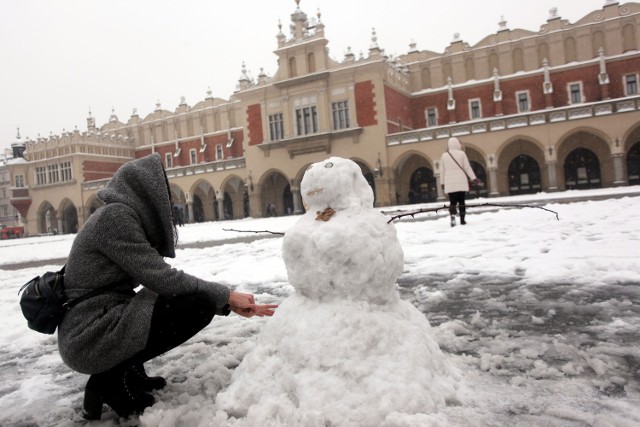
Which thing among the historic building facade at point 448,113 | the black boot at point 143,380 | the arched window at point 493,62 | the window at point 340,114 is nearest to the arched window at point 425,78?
the historic building facade at point 448,113

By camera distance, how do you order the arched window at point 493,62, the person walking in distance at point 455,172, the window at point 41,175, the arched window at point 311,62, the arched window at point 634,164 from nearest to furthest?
the person walking in distance at point 455,172 → the arched window at point 634,164 → the arched window at point 311,62 → the arched window at point 493,62 → the window at point 41,175

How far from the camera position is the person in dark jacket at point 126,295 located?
2066mm

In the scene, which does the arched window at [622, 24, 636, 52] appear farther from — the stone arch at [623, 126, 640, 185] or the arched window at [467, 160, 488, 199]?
the arched window at [467, 160, 488, 199]

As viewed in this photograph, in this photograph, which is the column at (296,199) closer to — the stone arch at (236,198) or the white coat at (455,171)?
the stone arch at (236,198)

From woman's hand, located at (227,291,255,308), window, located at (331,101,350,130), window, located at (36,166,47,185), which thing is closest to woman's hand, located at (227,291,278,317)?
woman's hand, located at (227,291,255,308)

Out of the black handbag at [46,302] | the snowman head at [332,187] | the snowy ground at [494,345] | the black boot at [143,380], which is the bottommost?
the snowy ground at [494,345]

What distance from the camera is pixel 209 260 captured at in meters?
7.57

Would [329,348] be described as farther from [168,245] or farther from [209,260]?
[209,260]

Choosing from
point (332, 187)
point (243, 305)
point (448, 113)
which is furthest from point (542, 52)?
point (243, 305)

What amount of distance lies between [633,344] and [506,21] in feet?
104

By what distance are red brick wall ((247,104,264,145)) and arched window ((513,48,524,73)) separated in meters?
16.5

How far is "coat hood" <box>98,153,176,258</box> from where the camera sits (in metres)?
2.21

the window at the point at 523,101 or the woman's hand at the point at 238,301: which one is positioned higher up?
the window at the point at 523,101

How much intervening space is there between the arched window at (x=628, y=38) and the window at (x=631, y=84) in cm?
165
